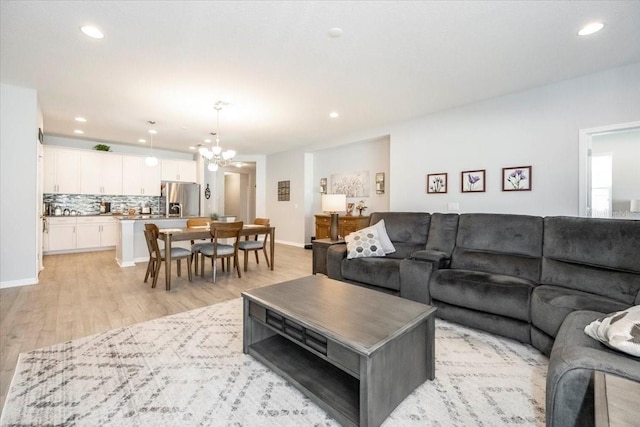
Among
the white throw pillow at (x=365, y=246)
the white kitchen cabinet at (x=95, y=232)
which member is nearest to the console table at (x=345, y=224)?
the white throw pillow at (x=365, y=246)

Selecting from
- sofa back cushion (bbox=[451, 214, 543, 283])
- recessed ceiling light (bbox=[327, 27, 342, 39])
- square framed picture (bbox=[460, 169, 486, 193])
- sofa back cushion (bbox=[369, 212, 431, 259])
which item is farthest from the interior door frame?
recessed ceiling light (bbox=[327, 27, 342, 39])

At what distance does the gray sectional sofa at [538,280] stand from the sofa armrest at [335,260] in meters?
0.02

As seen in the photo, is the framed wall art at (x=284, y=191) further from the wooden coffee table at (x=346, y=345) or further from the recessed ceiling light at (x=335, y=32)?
the wooden coffee table at (x=346, y=345)

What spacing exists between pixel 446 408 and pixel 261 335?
1.31 metres

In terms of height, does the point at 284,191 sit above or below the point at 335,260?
above

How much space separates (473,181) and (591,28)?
2068 millimetres

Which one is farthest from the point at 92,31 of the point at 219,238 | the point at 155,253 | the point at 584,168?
the point at 584,168

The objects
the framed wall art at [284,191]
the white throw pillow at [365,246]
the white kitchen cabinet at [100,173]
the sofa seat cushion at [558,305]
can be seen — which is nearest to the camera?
the sofa seat cushion at [558,305]

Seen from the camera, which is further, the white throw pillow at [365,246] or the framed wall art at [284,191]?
the framed wall art at [284,191]

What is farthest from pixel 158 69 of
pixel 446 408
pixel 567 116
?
pixel 567 116

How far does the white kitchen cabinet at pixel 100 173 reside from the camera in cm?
647

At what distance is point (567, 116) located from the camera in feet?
11.0

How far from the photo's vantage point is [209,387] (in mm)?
1784

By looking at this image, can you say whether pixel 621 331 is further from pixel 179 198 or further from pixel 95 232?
pixel 95 232
